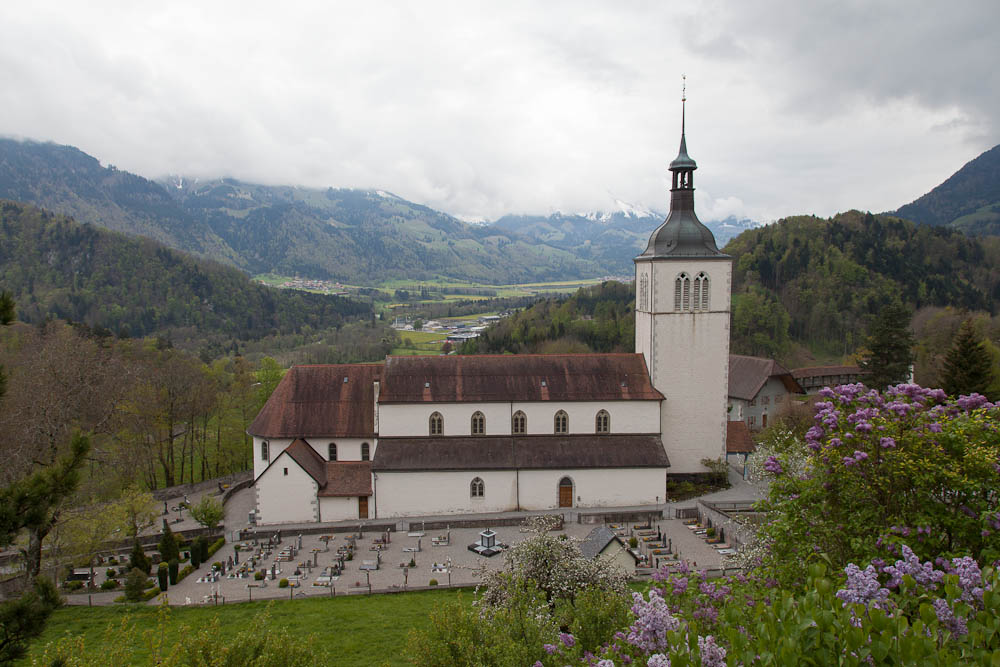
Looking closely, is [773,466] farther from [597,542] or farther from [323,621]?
[323,621]

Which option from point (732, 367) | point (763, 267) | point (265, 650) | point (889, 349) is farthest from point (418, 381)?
point (763, 267)

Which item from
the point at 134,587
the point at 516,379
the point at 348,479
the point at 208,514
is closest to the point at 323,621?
the point at 134,587

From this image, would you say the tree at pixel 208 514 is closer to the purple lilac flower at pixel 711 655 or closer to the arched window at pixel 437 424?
the arched window at pixel 437 424

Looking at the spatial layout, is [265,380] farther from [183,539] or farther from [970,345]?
[970,345]

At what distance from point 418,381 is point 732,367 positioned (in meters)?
40.9

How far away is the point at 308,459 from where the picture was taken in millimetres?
36438

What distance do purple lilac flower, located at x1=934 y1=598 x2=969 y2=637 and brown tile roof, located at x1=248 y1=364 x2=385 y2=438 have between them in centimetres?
3327

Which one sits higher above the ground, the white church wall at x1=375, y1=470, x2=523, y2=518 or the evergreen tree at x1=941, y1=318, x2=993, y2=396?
the evergreen tree at x1=941, y1=318, x2=993, y2=396

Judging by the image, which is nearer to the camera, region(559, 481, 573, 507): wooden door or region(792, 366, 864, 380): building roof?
region(559, 481, 573, 507): wooden door

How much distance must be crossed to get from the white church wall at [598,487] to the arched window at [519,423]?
109 inches

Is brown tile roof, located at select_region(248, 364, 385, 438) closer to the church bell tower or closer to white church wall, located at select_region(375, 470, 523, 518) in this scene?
white church wall, located at select_region(375, 470, 523, 518)

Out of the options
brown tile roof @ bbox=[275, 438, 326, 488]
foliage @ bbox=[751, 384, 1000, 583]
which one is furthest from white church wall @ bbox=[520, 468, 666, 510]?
foliage @ bbox=[751, 384, 1000, 583]

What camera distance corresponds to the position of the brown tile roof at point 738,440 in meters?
41.3

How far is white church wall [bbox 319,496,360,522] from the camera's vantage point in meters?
36.0
